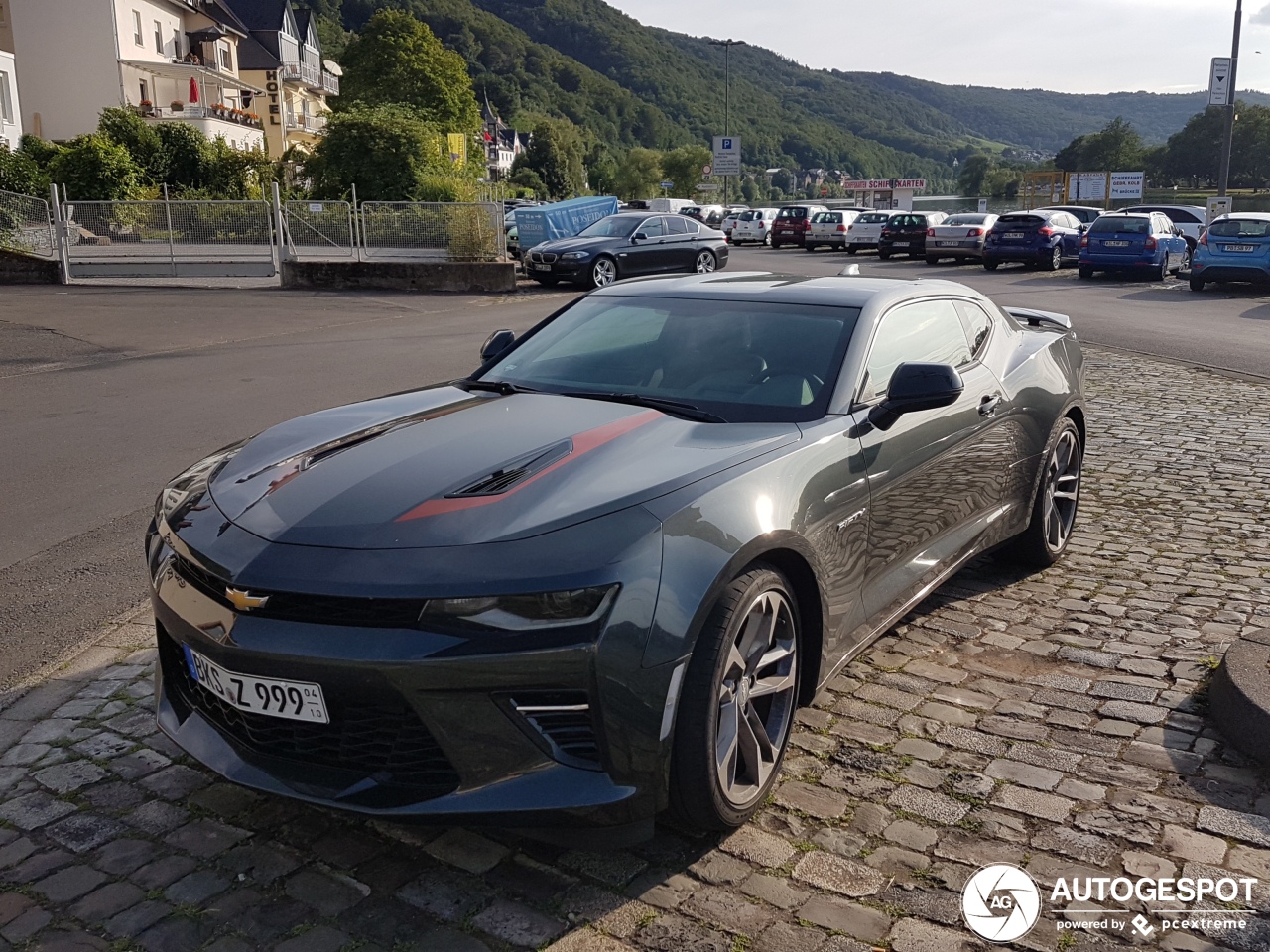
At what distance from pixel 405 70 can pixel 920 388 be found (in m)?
73.7

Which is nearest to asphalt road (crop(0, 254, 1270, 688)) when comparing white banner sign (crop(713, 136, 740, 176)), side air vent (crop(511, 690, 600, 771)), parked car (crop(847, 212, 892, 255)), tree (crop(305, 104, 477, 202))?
side air vent (crop(511, 690, 600, 771))

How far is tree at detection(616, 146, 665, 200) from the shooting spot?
404 ft

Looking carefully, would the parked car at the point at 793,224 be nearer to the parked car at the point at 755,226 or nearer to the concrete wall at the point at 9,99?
the parked car at the point at 755,226

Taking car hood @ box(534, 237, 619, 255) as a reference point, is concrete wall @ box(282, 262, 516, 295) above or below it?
below

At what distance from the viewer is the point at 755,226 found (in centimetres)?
4578

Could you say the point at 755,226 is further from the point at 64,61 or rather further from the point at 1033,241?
the point at 64,61

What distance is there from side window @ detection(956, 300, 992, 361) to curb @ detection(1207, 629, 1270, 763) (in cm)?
166

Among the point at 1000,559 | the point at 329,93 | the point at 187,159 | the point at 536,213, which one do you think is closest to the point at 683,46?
the point at 329,93

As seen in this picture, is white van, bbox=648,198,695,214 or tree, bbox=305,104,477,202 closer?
tree, bbox=305,104,477,202

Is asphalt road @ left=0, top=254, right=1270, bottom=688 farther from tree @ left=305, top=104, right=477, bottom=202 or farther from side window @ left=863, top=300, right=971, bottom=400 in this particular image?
tree @ left=305, top=104, right=477, bottom=202

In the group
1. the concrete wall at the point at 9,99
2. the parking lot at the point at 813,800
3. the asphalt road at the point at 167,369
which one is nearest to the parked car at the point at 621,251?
the asphalt road at the point at 167,369

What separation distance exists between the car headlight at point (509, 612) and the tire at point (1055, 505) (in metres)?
3.42

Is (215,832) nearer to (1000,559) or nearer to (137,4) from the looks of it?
(1000,559)

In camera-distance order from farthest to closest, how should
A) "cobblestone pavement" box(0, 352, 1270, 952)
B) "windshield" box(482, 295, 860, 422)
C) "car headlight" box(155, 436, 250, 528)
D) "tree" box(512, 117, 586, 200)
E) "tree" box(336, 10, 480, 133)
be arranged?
"tree" box(512, 117, 586, 200) → "tree" box(336, 10, 480, 133) → "windshield" box(482, 295, 860, 422) → "car headlight" box(155, 436, 250, 528) → "cobblestone pavement" box(0, 352, 1270, 952)
